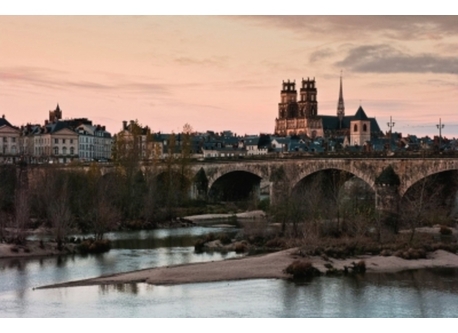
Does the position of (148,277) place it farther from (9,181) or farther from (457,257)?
(9,181)

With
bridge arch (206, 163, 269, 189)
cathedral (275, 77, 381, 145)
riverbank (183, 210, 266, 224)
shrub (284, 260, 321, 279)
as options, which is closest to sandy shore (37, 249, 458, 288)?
shrub (284, 260, 321, 279)

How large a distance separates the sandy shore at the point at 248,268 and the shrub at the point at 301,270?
0.29 m

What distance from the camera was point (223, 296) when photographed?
87.6 ft

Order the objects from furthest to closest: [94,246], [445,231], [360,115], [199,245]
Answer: [360,115], [445,231], [199,245], [94,246]

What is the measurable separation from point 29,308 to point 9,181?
37820mm

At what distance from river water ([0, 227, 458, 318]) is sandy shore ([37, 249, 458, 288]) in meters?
0.77

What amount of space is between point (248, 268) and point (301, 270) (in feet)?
6.84

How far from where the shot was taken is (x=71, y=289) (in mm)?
28047

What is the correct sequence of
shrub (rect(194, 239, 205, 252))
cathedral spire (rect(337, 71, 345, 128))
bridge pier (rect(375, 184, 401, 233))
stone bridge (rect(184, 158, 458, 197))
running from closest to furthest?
shrub (rect(194, 239, 205, 252))
bridge pier (rect(375, 184, 401, 233))
stone bridge (rect(184, 158, 458, 197))
cathedral spire (rect(337, 71, 345, 128))

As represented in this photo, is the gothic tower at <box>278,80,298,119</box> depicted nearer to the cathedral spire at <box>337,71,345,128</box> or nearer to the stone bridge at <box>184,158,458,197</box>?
the cathedral spire at <box>337,71,345,128</box>

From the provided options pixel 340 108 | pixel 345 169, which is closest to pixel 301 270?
pixel 345 169

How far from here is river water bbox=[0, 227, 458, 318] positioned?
24.4m

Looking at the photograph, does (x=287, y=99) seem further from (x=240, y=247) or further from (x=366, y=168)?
(x=240, y=247)

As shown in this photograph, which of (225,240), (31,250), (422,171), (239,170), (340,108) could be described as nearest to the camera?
(31,250)
